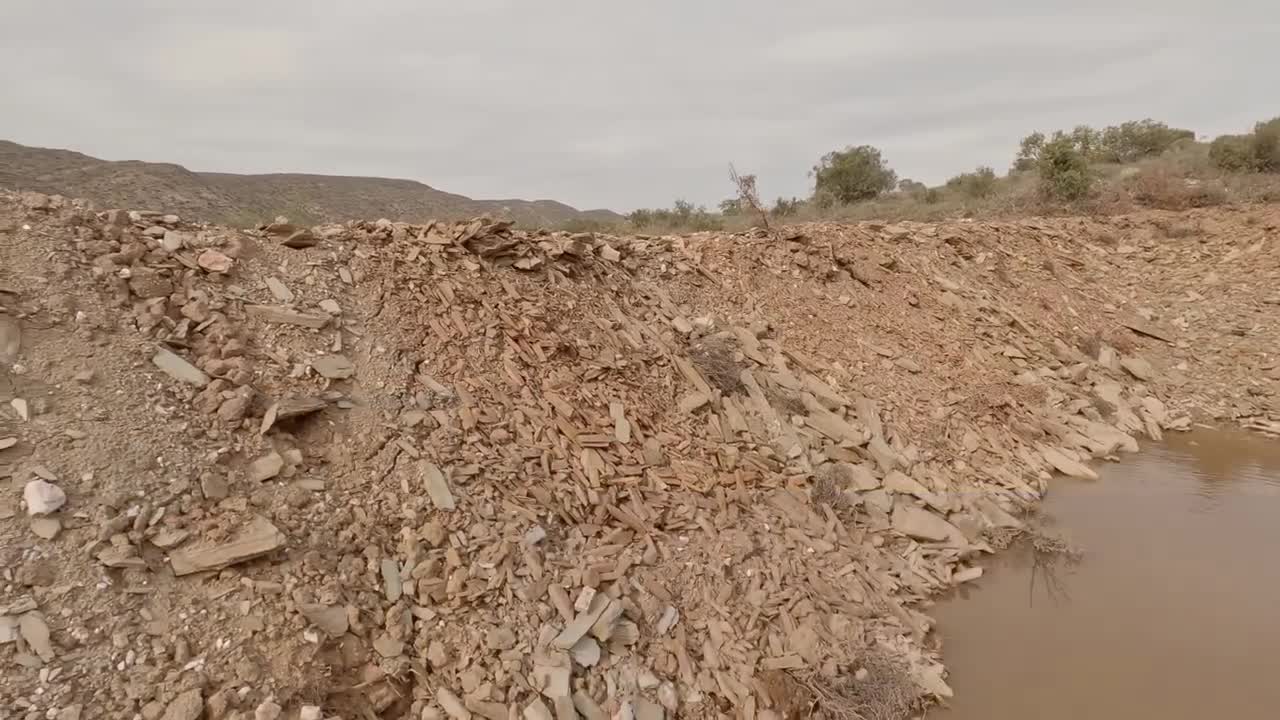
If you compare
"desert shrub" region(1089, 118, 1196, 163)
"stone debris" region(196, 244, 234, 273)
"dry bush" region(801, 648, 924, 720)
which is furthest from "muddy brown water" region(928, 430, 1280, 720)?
"desert shrub" region(1089, 118, 1196, 163)

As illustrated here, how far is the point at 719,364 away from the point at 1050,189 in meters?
12.9

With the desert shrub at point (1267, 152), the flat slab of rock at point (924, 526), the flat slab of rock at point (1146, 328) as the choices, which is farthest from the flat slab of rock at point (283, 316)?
the desert shrub at point (1267, 152)

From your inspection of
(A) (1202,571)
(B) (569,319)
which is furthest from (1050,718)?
(B) (569,319)

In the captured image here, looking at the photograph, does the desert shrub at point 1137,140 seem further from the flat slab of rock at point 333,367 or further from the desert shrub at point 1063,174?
the flat slab of rock at point 333,367

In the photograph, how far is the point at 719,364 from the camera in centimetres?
688

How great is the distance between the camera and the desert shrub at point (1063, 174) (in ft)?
48.8

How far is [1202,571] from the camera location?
18.1 ft

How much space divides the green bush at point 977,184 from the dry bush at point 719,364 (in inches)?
526

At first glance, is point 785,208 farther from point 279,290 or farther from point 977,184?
point 279,290

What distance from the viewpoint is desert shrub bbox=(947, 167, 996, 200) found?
17.6 metres

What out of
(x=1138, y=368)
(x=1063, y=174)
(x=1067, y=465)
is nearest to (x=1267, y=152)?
(x=1063, y=174)

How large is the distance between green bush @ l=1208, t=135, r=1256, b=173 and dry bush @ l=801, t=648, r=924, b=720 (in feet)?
60.5

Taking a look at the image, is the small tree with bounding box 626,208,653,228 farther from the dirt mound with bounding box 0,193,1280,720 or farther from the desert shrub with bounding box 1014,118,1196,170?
the desert shrub with bounding box 1014,118,1196,170

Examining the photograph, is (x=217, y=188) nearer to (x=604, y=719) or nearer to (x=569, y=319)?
(x=569, y=319)
